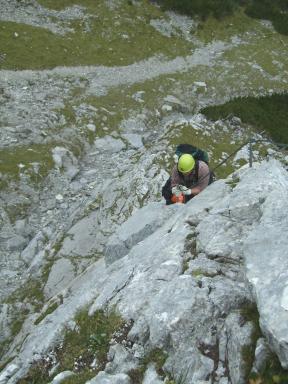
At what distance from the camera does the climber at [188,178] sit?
11938mm

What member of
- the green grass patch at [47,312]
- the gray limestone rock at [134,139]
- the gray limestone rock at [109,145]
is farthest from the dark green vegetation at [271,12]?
the green grass patch at [47,312]

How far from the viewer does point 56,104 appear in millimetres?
23312

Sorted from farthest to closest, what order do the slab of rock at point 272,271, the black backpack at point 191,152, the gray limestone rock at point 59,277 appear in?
the gray limestone rock at point 59,277 → the black backpack at point 191,152 → the slab of rock at point 272,271

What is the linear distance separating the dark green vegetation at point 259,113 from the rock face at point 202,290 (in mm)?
12229

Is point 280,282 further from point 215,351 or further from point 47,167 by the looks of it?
point 47,167

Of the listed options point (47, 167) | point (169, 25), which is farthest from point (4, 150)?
point (169, 25)

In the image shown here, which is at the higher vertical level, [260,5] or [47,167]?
[260,5]

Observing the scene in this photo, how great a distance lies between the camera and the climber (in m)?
11.9

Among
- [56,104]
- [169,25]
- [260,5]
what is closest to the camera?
[56,104]

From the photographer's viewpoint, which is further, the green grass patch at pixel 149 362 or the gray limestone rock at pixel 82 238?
the gray limestone rock at pixel 82 238

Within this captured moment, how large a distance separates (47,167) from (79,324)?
11924mm

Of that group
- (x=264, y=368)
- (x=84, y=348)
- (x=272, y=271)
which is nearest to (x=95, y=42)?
(x=84, y=348)

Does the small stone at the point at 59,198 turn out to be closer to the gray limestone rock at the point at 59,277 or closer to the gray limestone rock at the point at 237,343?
the gray limestone rock at the point at 59,277

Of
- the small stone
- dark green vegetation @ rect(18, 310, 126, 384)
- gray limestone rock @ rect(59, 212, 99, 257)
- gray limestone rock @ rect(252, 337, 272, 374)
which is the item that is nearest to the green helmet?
dark green vegetation @ rect(18, 310, 126, 384)
